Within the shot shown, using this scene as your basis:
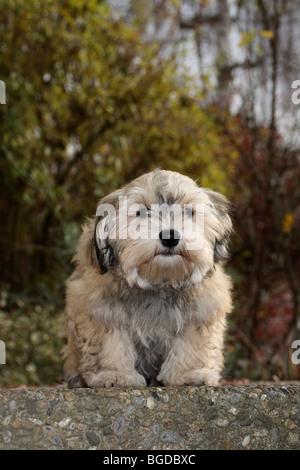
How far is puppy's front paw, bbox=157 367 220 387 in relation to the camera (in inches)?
131

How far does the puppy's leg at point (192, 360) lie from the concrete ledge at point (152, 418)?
0.76 feet

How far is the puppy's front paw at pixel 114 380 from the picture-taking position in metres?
3.25

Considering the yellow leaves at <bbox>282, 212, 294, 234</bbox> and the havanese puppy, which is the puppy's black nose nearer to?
the havanese puppy

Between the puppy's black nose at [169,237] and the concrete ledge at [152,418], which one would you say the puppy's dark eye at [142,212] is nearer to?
the puppy's black nose at [169,237]

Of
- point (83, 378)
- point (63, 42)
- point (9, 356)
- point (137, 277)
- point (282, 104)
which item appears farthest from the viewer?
point (282, 104)

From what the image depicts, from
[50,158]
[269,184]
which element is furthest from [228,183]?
[50,158]

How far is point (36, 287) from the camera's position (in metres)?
8.02

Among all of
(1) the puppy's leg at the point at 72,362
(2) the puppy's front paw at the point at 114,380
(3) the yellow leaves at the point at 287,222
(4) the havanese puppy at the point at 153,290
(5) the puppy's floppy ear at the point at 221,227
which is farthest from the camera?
(3) the yellow leaves at the point at 287,222

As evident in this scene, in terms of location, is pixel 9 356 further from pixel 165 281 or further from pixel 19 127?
pixel 165 281

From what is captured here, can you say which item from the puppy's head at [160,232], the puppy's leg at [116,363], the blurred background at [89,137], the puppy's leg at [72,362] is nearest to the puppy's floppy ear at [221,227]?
the puppy's head at [160,232]

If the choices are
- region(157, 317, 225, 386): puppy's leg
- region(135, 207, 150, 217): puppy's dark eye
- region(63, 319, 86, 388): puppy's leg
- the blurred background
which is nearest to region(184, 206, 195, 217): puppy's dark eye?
region(135, 207, 150, 217): puppy's dark eye

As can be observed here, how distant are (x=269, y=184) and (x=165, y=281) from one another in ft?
15.8

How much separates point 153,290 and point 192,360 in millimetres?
399

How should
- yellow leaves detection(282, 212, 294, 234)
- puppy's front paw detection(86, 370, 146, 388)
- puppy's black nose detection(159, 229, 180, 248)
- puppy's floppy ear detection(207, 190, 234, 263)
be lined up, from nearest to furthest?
1. puppy's black nose detection(159, 229, 180, 248)
2. puppy's front paw detection(86, 370, 146, 388)
3. puppy's floppy ear detection(207, 190, 234, 263)
4. yellow leaves detection(282, 212, 294, 234)
